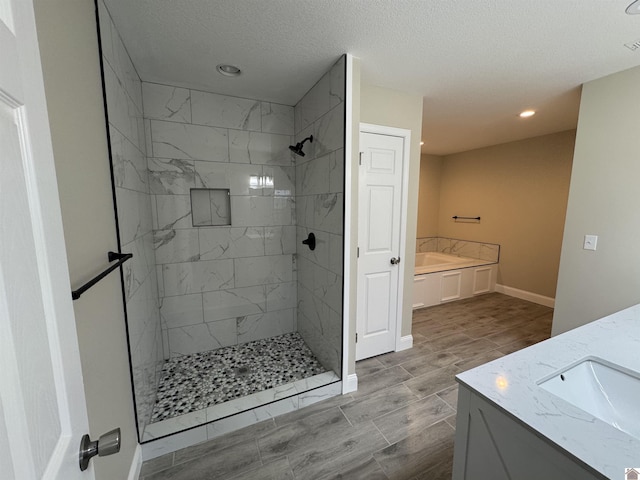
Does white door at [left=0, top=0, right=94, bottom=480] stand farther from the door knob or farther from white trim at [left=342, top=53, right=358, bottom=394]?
white trim at [left=342, top=53, right=358, bottom=394]

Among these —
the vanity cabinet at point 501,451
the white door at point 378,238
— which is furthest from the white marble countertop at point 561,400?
the white door at point 378,238

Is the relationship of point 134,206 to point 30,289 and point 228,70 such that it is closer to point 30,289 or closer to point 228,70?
point 228,70

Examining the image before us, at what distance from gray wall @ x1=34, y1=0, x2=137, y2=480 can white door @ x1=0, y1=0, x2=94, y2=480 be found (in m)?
0.47

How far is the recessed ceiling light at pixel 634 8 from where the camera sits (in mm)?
1339

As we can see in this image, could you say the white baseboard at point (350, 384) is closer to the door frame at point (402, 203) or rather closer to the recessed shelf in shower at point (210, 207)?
the door frame at point (402, 203)

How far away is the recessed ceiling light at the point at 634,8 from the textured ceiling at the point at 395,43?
0.03 meters

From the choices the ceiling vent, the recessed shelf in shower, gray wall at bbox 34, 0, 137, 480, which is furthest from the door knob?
the ceiling vent

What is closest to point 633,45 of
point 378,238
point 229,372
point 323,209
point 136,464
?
point 378,238

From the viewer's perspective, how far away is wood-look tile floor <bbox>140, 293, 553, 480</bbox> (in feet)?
4.97

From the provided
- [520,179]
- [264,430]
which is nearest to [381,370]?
[264,430]

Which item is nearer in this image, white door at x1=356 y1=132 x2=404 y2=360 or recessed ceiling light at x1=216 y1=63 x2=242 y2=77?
recessed ceiling light at x1=216 y1=63 x2=242 y2=77

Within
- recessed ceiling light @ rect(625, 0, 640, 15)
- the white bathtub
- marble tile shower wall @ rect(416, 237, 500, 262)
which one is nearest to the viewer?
recessed ceiling light @ rect(625, 0, 640, 15)

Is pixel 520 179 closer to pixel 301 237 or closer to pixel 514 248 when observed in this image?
pixel 514 248

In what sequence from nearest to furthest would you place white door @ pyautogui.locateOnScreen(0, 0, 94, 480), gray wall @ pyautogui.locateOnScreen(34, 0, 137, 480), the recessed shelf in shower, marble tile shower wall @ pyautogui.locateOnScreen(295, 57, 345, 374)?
white door @ pyautogui.locateOnScreen(0, 0, 94, 480)
gray wall @ pyautogui.locateOnScreen(34, 0, 137, 480)
marble tile shower wall @ pyautogui.locateOnScreen(295, 57, 345, 374)
the recessed shelf in shower
